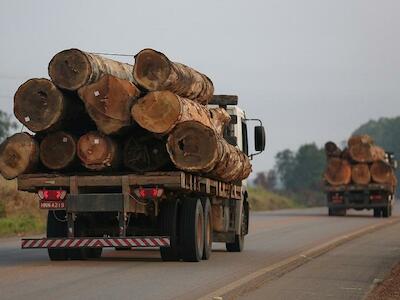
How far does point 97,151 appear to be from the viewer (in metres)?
17.2

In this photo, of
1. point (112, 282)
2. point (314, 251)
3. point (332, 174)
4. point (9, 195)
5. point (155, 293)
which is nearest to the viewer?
point (155, 293)

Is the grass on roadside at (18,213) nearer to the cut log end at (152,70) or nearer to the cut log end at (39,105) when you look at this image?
the cut log end at (39,105)

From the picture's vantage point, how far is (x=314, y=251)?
21109 mm

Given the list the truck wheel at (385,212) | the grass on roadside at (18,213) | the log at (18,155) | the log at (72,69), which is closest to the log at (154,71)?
the log at (72,69)

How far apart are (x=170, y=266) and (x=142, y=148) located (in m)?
1.91

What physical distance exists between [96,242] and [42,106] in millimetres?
2262

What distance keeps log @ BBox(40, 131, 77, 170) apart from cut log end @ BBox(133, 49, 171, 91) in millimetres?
1449

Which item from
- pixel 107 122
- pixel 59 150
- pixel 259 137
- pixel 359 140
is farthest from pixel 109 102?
pixel 359 140

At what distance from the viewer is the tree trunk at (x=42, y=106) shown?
1714 cm

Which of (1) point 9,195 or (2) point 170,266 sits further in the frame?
(1) point 9,195

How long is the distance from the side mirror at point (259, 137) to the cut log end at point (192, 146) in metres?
4.92

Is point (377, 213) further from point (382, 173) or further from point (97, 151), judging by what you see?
point (97, 151)

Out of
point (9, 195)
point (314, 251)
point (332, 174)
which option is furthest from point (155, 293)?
point (332, 174)

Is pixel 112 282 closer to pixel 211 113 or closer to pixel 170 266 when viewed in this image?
pixel 170 266
